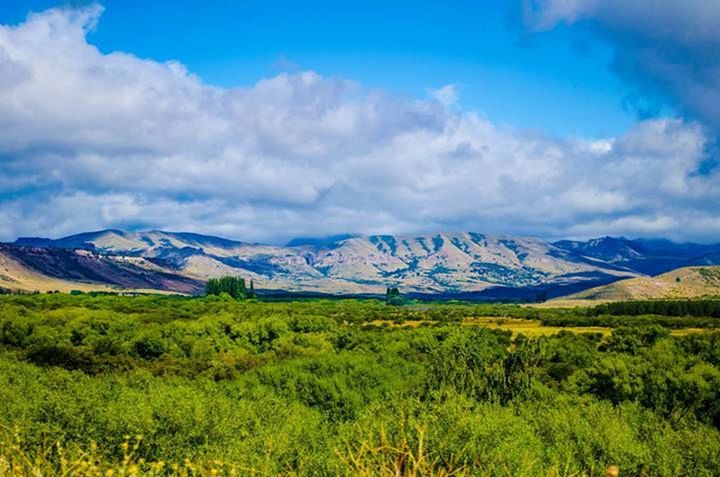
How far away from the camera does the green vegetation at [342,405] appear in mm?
20281

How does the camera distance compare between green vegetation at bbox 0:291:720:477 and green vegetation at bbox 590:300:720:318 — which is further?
green vegetation at bbox 590:300:720:318

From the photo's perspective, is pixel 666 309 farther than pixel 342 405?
Yes

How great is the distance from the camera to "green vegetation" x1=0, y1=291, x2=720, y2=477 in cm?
2028

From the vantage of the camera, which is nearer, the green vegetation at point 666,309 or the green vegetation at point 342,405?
the green vegetation at point 342,405

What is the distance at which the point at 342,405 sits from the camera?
50781 millimetres

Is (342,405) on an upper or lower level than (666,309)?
lower

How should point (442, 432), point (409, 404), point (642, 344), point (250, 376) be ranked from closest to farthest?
point (442, 432), point (409, 404), point (250, 376), point (642, 344)

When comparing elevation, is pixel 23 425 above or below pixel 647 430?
above

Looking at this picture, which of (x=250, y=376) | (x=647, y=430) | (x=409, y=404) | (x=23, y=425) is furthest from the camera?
(x=250, y=376)

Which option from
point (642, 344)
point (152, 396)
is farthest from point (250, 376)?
point (642, 344)

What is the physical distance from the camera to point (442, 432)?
22.2m

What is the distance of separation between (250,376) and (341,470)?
4011 cm

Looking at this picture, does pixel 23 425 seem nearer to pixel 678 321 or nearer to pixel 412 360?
pixel 412 360

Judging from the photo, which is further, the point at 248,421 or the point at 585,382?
the point at 585,382
